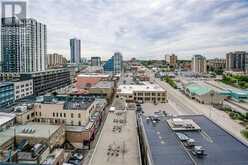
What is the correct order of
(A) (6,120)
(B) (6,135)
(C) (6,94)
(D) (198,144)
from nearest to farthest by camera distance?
(D) (198,144) < (B) (6,135) < (A) (6,120) < (C) (6,94)

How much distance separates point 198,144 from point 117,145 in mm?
3049

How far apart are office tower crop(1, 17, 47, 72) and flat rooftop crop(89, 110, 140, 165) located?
58.0 feet

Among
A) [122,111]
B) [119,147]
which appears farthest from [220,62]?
[119,147]

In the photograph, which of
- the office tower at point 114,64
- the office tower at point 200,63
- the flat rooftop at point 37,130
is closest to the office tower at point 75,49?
the office tower at point 114,64

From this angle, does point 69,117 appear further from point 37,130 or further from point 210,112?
point 210,112

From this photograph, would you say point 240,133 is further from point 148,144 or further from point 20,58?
point 20,58

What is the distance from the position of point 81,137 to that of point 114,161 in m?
4.13

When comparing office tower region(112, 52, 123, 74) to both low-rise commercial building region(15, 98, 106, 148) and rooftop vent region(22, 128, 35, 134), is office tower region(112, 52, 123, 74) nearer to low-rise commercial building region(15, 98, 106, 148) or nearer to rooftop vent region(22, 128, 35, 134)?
low-rise commercial building region(15, 98, 106, 148)

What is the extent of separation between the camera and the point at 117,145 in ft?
31.8

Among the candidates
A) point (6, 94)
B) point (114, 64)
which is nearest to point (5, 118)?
point (6, 94)

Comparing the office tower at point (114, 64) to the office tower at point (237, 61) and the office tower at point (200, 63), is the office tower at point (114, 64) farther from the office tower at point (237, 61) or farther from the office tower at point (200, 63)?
the office tower at point (237, 61)

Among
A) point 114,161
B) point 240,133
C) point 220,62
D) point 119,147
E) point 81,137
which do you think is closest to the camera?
point 114,161

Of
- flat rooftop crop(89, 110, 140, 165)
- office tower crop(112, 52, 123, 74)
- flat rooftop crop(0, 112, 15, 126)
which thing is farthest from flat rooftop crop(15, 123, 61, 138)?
office tower crop(112, 52, 123, 74)

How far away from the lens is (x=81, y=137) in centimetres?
1197
